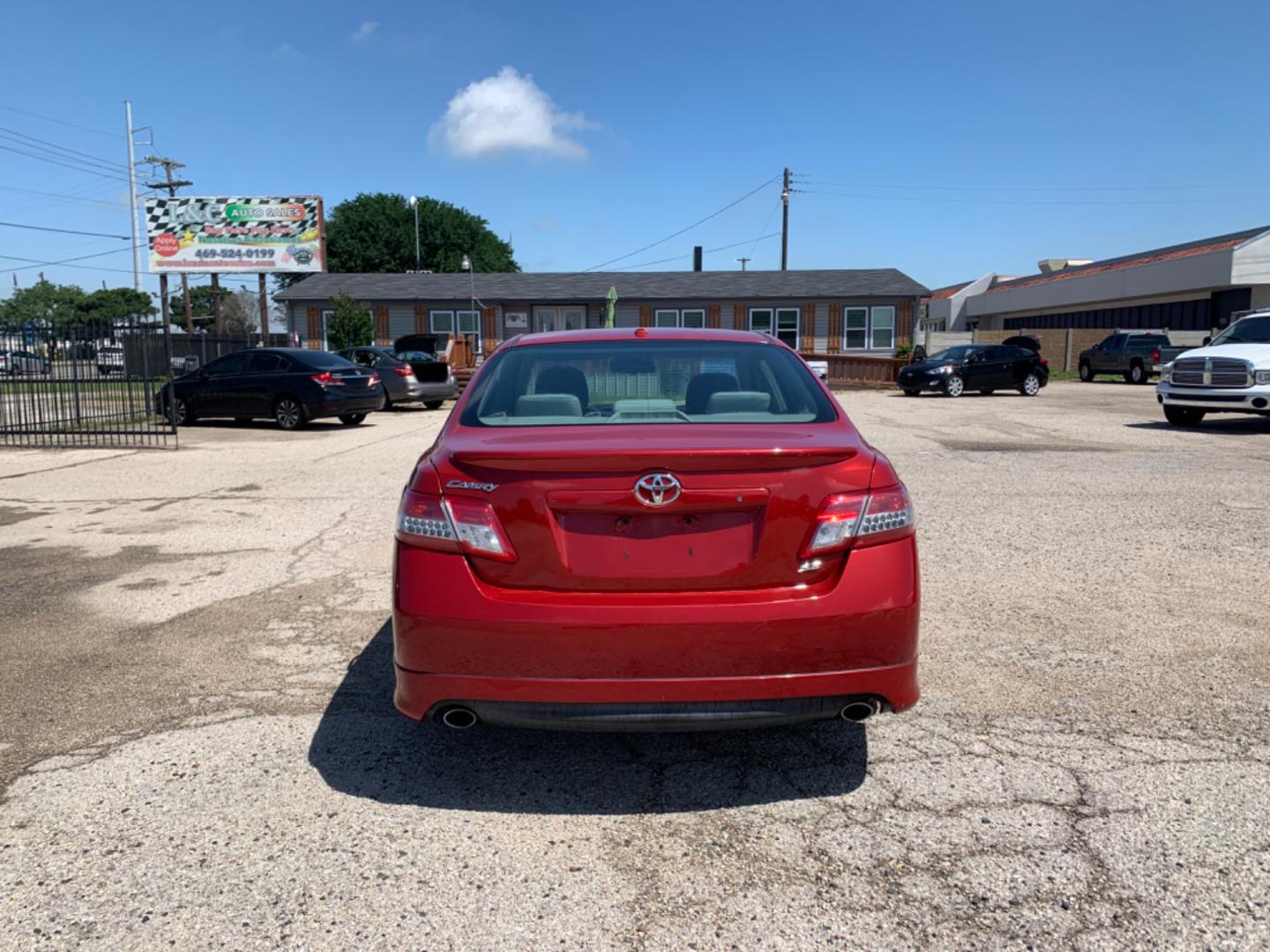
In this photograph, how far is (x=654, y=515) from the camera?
9.29 feet

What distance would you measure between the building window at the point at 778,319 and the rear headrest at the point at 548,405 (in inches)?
1551

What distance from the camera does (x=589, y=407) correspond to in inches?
154

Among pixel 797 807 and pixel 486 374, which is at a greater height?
pixel 486 374

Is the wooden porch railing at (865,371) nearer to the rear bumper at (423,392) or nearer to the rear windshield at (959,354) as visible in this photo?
the rear windshield at (959,354)

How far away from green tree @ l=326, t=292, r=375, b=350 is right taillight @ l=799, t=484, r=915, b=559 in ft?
125

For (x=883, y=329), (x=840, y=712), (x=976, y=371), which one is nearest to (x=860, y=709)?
(x=840, y=712)

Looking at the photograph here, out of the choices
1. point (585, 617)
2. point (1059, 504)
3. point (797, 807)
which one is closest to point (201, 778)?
point (585, 617)

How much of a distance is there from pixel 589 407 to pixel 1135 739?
2.48 metres

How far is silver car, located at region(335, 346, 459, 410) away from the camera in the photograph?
66.7ft

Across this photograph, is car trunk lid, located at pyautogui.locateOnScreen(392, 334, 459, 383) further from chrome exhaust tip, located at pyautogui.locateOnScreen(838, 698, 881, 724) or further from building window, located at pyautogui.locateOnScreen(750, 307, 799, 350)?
building window, located at pyautogui.locateOnScreen(750, 307, 799, 350)

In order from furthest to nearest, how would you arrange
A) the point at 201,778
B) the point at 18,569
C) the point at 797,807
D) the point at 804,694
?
the point at 18,569, the point at 201,778, the point at 797,807, the point at 804,694

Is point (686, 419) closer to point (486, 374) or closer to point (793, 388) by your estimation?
point (793, 388)

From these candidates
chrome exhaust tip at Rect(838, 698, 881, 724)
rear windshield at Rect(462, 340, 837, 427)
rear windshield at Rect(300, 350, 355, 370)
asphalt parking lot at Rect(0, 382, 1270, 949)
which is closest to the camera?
asphalt parking lot at Rect(0, 382, 1270, 949)

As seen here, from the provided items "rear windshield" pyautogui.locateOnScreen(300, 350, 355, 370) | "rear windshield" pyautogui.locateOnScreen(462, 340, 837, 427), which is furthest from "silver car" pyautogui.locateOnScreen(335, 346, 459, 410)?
"rear windshield" pyautogui.locateOnScreen(462, 340, 837, 427)
